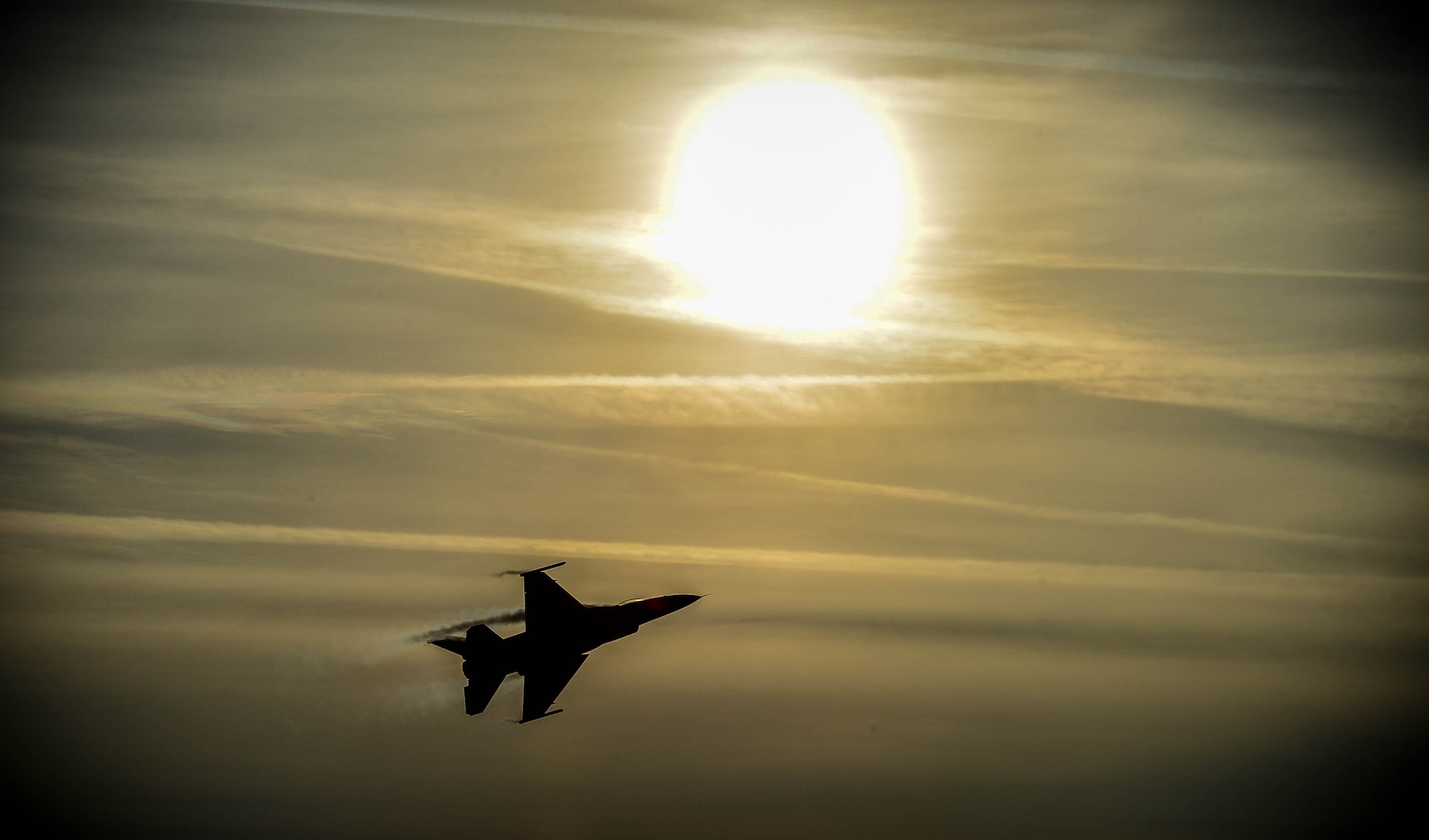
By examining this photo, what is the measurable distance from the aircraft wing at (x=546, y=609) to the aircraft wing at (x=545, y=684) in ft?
11.9

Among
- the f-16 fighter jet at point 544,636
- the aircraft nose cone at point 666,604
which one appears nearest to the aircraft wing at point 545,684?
the f-16 fighter jet at point 544,636

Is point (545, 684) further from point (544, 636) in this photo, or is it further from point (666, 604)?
point (666, 604)

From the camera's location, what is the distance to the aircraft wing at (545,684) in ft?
350

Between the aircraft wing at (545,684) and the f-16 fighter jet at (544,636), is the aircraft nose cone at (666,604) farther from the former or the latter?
the aircraft wing at (545,684)

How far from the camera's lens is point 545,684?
352 feet

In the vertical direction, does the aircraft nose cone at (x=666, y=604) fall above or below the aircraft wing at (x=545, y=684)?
above

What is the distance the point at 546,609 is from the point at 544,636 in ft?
8.00

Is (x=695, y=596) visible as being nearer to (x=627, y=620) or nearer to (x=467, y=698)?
(x=627, y=620)

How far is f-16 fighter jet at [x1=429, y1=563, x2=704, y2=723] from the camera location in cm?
10431

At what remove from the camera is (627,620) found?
10581cm

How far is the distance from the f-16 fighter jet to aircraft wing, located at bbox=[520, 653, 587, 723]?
0.15m

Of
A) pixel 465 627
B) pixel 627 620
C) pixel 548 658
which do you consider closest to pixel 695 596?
pixel 627 620

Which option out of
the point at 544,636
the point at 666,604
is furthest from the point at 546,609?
the point at 666,604

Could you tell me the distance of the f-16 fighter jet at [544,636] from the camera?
342 feet
